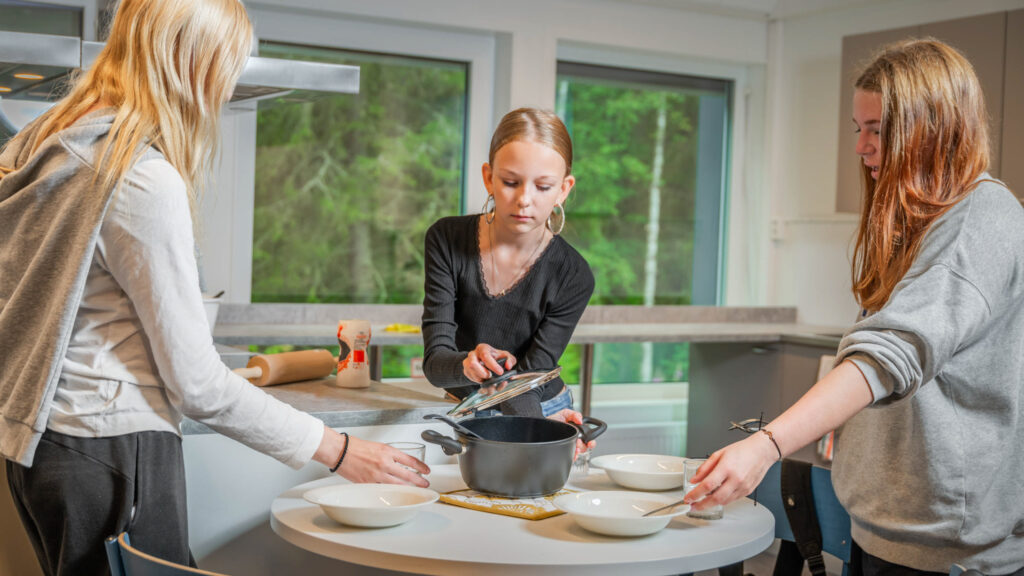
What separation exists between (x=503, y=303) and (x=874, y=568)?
89 cm

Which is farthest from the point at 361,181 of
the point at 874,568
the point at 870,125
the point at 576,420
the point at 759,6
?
the point at 874,568

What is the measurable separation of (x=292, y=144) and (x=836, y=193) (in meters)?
2.25

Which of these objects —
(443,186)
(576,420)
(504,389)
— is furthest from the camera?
(443,186)

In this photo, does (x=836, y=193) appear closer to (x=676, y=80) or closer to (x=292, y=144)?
(x=676, y=80)

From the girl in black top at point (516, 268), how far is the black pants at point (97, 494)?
0.68 m

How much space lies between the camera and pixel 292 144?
12.1 feet

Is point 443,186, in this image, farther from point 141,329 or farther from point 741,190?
point 141,329

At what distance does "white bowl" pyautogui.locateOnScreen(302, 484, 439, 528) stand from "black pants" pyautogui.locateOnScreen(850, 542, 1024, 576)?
1.90 feet

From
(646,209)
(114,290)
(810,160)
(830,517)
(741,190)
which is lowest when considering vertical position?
(830,517)

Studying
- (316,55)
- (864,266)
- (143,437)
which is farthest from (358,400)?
(316,55)

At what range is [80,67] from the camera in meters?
1.86

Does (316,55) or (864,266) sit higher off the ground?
(316,55)

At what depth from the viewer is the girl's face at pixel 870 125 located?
4.03 feet

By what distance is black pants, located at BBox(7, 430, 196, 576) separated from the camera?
112 centimetres
